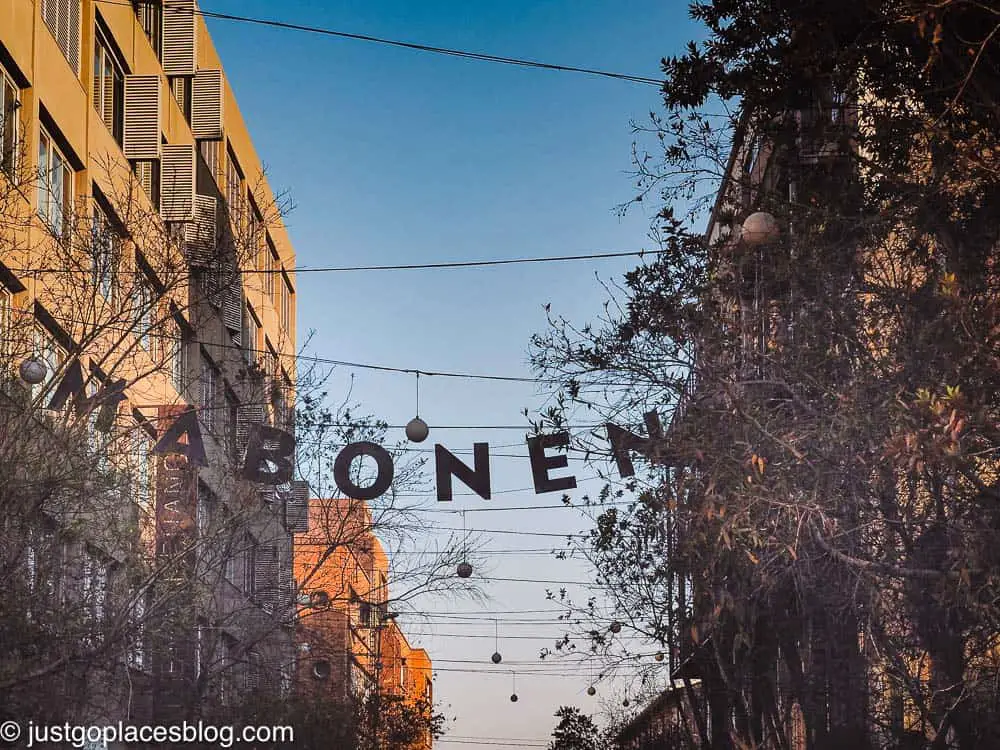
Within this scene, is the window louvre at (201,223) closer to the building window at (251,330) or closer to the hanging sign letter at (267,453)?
the hanging sign letter at (267,453)

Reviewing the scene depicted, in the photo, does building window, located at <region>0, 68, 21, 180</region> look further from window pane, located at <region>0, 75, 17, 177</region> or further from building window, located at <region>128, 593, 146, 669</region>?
building window, located at <region>128, 593, 146, 669</region>

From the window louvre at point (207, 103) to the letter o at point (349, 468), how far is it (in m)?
14.3

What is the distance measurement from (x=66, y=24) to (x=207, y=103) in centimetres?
987

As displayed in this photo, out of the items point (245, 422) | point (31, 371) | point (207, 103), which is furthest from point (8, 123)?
point (207, 103)

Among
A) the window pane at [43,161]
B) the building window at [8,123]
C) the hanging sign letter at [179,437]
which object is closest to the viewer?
the building window at [8,123]

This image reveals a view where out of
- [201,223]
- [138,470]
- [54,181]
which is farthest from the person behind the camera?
[201,223]

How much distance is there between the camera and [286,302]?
54.6 m

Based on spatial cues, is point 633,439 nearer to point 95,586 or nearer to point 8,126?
point 95,586

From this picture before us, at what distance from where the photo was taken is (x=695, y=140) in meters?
13.9

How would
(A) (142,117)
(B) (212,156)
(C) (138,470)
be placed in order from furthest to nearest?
1. (B) (212,156)
2. (A) (142,117)
3. (C) (138,470)

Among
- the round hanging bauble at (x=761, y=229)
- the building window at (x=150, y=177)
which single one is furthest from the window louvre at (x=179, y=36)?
the round hanging bauble at (x=761, y=229)

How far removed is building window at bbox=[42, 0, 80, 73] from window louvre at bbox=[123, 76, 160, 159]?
254 cm

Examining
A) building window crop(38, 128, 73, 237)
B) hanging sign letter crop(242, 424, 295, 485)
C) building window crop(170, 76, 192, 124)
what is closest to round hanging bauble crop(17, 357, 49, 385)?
hanging sign letter crop(242, 424, 295, 485)

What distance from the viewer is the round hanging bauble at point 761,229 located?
1268cm
